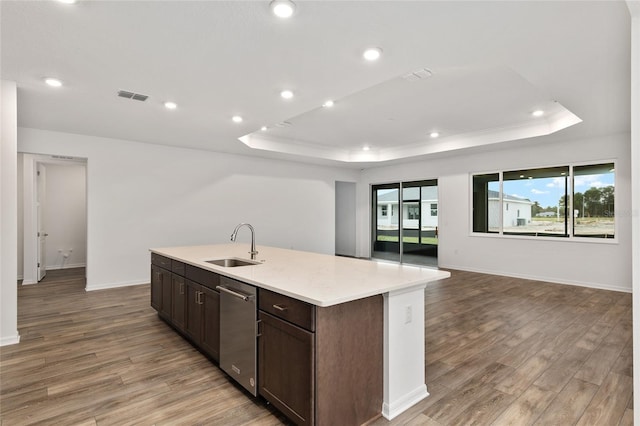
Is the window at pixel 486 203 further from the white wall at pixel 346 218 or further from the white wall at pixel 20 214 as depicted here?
the white wall at pixel 20 214

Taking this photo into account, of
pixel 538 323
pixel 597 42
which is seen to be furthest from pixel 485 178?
pixel 597 42

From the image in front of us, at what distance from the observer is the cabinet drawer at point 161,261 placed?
11.9ft

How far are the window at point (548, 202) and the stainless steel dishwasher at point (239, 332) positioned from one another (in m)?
6.21

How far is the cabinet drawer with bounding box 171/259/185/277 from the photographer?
3.28m

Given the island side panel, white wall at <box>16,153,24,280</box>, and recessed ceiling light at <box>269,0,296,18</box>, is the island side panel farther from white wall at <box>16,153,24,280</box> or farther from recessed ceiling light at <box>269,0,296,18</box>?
white wall at <box>16,153,24,280</box>

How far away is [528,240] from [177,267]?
631 cm

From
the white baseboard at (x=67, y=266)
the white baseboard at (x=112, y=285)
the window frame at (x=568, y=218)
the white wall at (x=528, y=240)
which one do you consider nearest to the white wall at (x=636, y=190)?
the white wall at (x=528, y=240)

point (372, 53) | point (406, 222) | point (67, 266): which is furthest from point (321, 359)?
point (67, 266)

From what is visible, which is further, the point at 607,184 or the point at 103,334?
the point at 607,184

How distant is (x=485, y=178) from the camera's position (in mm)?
7059

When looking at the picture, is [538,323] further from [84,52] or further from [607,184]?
[84,52]

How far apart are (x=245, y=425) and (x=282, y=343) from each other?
1.84 ft

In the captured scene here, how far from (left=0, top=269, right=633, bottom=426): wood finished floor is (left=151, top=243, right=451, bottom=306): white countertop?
0.85 m

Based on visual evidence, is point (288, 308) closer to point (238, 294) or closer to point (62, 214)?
point (238, 294)
